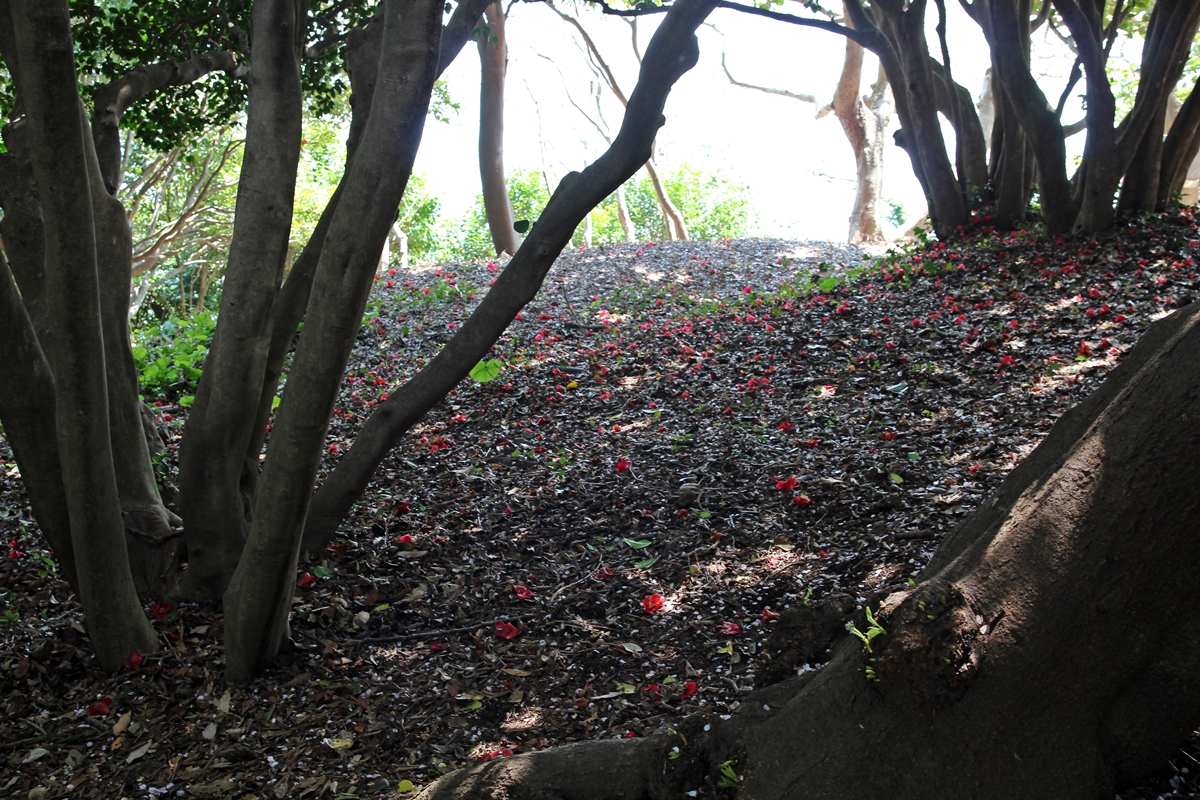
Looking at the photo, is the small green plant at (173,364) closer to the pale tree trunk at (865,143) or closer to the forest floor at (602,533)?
the forest floor at (602,533)

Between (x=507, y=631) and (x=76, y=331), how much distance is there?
6.37 feet

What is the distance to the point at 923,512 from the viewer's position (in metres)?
3.78

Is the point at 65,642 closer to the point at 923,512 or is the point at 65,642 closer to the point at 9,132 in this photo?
the point at 9,132

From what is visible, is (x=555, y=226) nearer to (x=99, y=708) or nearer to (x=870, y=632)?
(x=870, y=632)

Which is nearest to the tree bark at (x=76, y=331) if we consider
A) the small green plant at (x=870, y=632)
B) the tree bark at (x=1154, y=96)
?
the small green plant at (x=870, y=632)

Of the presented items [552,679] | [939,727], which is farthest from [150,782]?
[939,727]

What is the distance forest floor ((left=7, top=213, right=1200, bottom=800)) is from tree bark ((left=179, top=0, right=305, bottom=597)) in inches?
19.5

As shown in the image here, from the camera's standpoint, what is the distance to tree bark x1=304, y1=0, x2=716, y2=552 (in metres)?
3.38

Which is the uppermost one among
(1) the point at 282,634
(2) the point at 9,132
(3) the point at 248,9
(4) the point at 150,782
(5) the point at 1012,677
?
(3) the point at 248,9

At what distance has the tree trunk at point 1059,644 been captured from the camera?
1.64 m

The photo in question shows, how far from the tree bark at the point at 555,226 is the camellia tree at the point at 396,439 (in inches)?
0.5

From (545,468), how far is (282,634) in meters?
2.17

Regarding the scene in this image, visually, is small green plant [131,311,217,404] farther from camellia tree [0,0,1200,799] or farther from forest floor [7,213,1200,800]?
camellia tree [0,0,1200,799]

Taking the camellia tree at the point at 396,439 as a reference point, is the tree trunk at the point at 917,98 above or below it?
above
